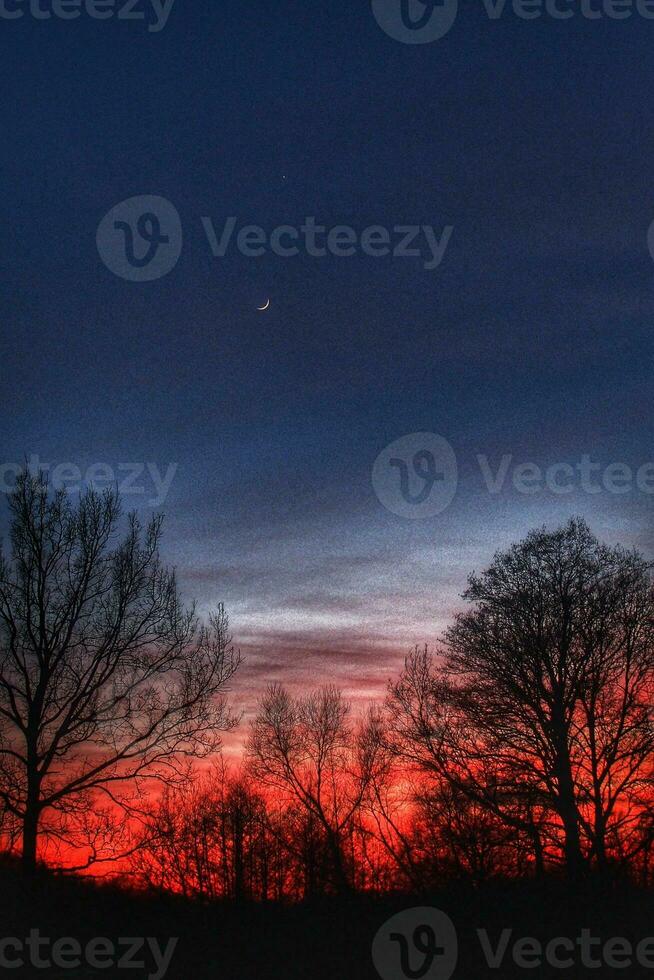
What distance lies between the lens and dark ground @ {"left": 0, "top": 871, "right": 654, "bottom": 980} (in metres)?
17.8

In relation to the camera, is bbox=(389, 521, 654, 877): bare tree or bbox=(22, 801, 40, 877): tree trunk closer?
bbox=(22, 801, 40, 877): tree trunk

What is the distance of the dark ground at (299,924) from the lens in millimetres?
17781

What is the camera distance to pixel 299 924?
25312 mm

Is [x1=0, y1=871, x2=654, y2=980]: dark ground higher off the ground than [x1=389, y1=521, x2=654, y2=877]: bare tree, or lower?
lower

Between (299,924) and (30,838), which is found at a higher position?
(30,838)

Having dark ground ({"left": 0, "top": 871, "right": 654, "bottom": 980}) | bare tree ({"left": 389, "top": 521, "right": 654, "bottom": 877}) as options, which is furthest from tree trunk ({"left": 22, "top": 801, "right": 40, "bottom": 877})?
bare tree ({"left": 389, "top": 521, "right": 654, "bottom": 877})

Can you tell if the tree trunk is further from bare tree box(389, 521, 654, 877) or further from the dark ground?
bare tree box(389, 521, 654, 877)

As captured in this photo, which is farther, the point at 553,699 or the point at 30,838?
the point at 553,699

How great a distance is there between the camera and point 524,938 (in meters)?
20.8

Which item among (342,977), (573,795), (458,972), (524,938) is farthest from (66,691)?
(573,795)

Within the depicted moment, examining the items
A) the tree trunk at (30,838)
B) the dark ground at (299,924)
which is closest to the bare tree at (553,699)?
the dark ground at (299,924)

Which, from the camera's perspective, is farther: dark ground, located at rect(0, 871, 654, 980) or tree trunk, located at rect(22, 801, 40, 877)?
dark ground, located at rect(0, 871, 654, 980)

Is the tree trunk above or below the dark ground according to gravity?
above

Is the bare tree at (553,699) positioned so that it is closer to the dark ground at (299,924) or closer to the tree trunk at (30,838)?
the dark ground at (299,924)
